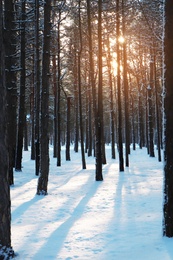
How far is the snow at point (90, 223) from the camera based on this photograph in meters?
4.41

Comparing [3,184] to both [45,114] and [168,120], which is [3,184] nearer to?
[168,120]

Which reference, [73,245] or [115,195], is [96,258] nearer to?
[73,245]

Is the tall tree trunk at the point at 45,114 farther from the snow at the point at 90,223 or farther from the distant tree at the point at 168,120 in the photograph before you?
the distant tree at the point at 168,120

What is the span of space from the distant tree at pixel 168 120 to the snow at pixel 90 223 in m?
0.47

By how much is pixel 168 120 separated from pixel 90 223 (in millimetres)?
2698

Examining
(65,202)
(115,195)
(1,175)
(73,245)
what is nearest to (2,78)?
(1,175)

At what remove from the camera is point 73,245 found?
185 inches

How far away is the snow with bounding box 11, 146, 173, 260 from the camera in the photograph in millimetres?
4406

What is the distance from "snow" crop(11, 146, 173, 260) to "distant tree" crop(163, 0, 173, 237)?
475mm

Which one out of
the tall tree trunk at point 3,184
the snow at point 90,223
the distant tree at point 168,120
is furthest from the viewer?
the distant tree at point 168,120

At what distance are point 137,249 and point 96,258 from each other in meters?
0.70

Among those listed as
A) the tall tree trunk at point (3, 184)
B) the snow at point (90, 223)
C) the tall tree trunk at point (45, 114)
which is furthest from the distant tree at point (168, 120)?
the tall tree trunk at point (45, 114)

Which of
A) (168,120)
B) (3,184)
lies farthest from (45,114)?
(3,184)

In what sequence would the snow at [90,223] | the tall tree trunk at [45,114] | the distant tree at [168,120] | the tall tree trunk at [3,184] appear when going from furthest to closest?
the tall tree trunk at [45,114]
the distant tree at [168,120]
the snow at [90,223]
the tall tree trunk at [3,184]
